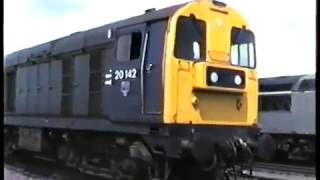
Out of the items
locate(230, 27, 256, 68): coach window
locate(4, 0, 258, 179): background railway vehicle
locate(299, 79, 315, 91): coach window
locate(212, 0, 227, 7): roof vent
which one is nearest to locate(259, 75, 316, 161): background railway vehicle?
locate(299, 79, 315, 91): coach window

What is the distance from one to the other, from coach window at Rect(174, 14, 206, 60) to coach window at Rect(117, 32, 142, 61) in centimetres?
74

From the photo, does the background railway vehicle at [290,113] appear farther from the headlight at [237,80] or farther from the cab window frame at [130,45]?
the cab window frame at [130,45]

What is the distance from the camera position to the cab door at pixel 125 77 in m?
9.11

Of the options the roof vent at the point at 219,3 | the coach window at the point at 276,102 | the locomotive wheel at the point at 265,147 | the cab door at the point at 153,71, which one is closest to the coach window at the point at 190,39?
the cab door at the point at 153,71

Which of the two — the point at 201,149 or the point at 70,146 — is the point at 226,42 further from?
the point at 70,146

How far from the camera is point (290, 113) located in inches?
643

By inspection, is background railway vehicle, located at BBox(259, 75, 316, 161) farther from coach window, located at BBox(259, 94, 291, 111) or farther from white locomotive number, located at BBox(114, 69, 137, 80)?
white locomotive number, located at BBox(114, 69, 137, 80)

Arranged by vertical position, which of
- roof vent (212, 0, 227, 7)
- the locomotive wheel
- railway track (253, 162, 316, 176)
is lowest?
railway track (253, 162, 316, 176)

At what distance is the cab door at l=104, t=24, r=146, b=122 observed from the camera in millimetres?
9109

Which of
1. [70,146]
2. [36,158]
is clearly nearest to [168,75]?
[70,146]

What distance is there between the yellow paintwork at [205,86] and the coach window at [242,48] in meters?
0.12

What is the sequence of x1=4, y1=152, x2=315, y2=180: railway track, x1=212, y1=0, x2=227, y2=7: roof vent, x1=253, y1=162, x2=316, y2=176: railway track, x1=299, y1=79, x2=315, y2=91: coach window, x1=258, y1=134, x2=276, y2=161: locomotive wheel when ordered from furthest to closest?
1. x1=299, y1=79, x2=315, y2=91: coach window
2. x1=253, y1=162, x2=316, y2=176: railway track
3. x1=4, y1=152, x2=315, y2=180: railway track
4. x1=212, y1=0, x2=227, y2=7: roof vent
5. x1=258, y1=134, x2=276, y2=161: locomotive wheel

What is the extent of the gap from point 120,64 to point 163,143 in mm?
1724

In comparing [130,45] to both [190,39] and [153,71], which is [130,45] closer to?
[153,71]
